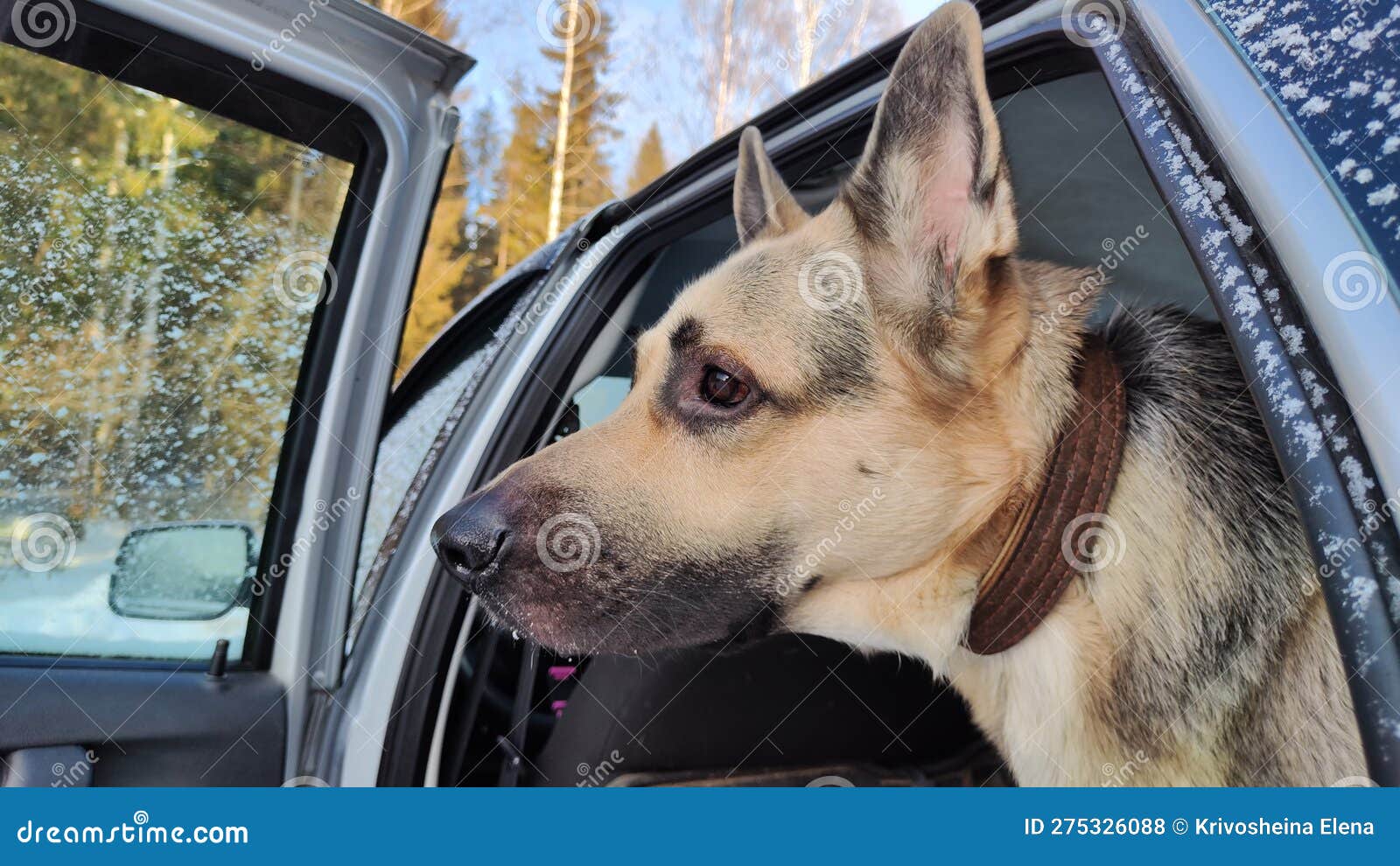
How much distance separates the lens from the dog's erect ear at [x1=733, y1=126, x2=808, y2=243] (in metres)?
2.01

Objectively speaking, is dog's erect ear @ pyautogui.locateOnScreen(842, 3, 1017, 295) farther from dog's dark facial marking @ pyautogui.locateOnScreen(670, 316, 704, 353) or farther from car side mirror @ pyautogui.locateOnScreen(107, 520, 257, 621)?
car side mirror @ pyautogui.locateOnScreen(107, 520, 257, 621)

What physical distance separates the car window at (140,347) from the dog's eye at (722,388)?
34.7 inches

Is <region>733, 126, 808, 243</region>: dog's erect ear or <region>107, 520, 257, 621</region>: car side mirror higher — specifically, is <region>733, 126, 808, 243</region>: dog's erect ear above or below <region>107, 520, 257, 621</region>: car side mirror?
above

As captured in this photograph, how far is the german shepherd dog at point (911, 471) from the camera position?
1436 mm

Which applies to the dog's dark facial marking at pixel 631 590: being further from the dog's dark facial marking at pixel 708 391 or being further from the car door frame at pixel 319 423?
the car door frame at pixel 319 423

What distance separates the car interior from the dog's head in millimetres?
216

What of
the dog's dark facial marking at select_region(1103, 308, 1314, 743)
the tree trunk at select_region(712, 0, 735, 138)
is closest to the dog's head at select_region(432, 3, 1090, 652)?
the dog's dark facial marking at select_region(1103, 308, 1314, 743)

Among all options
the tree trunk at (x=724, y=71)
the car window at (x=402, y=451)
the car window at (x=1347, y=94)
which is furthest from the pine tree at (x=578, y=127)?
the car window at (x=1347, y=94)

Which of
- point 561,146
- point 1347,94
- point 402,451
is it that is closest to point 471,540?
point 402,451

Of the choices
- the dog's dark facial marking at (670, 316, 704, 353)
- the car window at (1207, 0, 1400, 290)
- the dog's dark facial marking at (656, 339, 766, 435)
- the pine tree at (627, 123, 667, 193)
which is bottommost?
the dog's dark facial marking at (656, 339, 766, 435)

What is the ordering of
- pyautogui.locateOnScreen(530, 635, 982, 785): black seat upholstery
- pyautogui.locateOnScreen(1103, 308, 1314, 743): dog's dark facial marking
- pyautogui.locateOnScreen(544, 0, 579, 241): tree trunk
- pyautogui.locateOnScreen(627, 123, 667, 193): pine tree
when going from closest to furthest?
pyautogui.locateOnScreen(1103, 308, 1314, 743): dog's dark facial marking → pyautogui.locateOnScreen(530, 635, 982, 785): black seat upholstery → pyautogui.locateOnScreen(544, 0, 579, 241): tree trunk → pyautogui.locateOnScreen(627, 123, 667, 193): pine tree

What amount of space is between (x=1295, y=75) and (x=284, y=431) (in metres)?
1.94

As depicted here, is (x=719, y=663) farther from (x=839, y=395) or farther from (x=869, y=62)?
(x=869, y=62)

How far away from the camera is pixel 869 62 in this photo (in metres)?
1.84
